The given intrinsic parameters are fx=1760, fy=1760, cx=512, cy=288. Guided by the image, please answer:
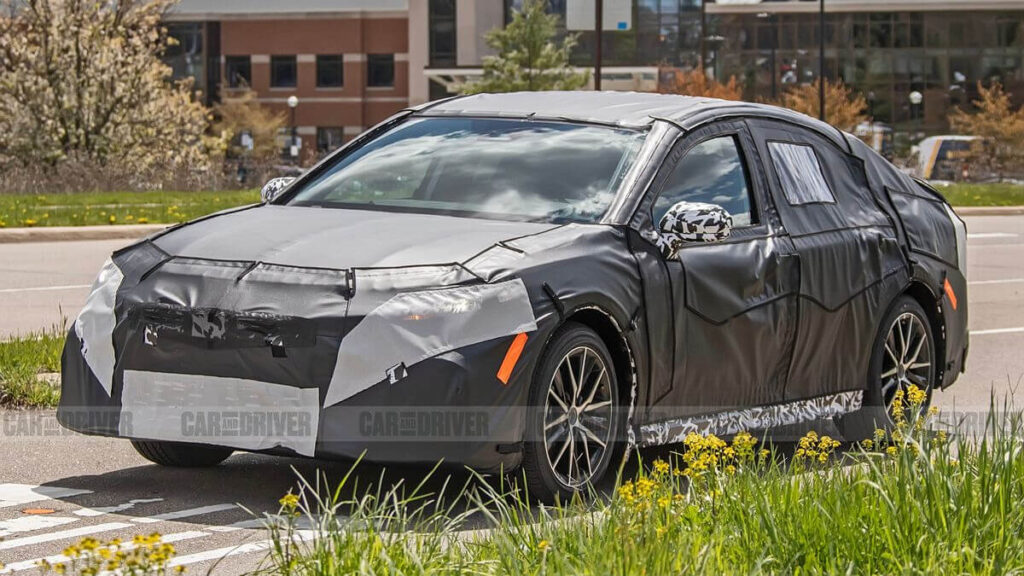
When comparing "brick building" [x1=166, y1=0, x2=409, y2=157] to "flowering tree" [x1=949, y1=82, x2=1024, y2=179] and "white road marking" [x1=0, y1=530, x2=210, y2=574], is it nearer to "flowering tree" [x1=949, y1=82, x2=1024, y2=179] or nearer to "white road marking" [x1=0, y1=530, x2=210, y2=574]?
"flowering tree" [x1=949, y1=82, x2=1024, y2=179]

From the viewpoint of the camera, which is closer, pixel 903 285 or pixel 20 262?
pixel 903 285

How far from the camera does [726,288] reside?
7.30 meters

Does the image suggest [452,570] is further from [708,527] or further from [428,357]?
[428,357]

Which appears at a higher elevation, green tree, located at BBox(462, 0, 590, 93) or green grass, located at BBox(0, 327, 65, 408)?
green tree, located at BBox(462, 0, 590, 93)

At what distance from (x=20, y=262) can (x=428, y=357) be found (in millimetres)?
14383

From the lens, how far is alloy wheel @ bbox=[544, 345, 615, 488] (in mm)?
6371

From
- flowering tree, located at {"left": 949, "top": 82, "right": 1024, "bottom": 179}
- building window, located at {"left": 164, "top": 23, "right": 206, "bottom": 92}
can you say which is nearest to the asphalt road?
flowering tree, located at {"left": 949, "top": 82, "right": 1024, "bottom": 179}

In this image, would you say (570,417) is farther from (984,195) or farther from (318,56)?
(318,56)

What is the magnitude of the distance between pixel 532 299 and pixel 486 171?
4.23 feet

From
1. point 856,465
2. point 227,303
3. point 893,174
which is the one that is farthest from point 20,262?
point 856,465

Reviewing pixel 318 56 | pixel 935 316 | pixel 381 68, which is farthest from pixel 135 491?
pixel 318 56

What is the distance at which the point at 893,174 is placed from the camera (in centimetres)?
904

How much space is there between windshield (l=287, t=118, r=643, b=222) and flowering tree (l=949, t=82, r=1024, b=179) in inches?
2199

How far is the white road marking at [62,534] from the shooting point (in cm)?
571
